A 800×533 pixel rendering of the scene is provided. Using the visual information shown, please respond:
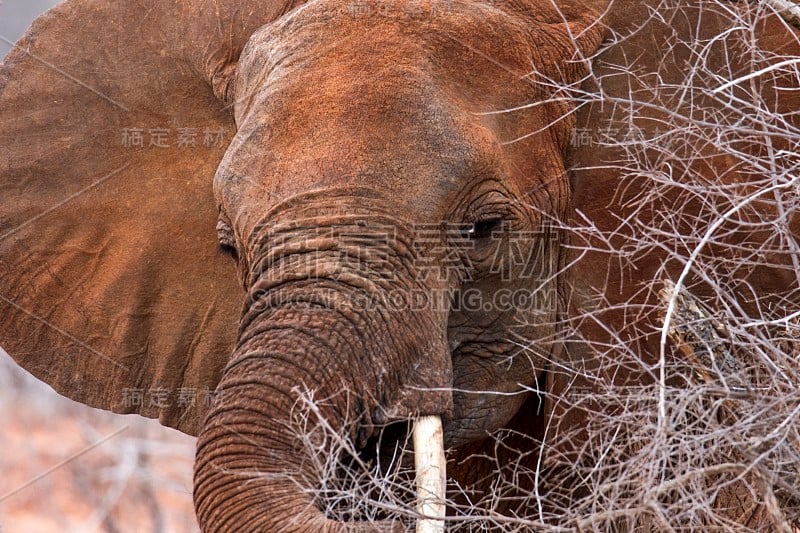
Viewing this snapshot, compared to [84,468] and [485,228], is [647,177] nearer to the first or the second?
[485,228]

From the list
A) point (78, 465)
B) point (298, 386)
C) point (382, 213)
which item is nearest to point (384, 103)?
point (382, 213)

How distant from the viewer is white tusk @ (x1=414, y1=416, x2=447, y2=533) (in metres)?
2.56

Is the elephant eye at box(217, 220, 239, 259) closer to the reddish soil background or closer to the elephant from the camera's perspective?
the elephant

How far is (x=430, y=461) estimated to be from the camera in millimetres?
2707

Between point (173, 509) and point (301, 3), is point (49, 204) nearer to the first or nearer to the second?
point (301, 3)

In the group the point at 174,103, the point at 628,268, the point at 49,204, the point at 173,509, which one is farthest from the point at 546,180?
the point at 173,509

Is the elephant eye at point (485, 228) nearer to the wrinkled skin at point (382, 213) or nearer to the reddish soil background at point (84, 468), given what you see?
the wrinkled skin at point (382, 213)

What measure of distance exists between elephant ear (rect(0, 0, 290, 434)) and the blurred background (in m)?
2.32

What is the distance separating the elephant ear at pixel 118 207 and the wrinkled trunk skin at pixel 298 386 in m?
0.92

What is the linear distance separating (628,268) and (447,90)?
24.3 inches

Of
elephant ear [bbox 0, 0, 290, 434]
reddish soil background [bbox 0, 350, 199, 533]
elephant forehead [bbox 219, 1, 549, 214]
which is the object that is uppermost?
elephant forehead [bbox 219, 1, 549, 214]

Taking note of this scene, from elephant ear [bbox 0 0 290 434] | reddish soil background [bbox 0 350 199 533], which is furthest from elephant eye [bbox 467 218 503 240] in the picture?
reddish soil background [bbox 0 350 199 533]

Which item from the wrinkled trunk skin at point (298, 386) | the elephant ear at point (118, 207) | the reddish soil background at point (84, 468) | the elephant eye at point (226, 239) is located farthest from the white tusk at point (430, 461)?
the reddish soil background at point (84, 468)

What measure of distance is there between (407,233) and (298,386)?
0.44 meters
